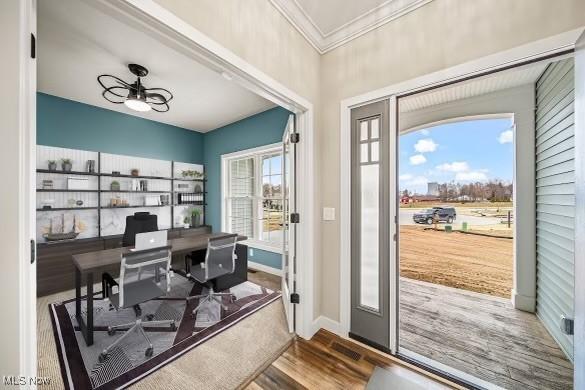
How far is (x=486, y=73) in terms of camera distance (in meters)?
1.51

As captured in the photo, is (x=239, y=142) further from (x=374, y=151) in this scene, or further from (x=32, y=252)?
(x=32, y=252)

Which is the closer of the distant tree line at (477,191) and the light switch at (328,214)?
the light switch at (328,214)

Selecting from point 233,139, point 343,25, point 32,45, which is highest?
point 343,25

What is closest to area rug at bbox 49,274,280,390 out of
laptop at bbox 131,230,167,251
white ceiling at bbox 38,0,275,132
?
laptop at bbox 131,230,167,251

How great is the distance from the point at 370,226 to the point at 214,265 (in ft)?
6.37

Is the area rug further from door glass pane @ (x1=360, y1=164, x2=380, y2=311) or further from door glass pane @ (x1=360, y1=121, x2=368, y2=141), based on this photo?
door glass pane @ (x1=360, y1=121, x2=368, y2=141)

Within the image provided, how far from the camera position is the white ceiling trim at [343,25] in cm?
180

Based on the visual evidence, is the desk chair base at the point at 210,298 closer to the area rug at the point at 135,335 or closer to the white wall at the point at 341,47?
the area rug at the point at 135,335

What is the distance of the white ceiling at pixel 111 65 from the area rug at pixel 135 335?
2.41 m

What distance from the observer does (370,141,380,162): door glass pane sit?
77.5 inches

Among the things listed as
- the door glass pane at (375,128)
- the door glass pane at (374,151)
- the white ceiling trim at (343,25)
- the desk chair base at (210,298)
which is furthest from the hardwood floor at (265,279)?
the white ceiling trim at (343,25)

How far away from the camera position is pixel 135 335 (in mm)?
2150

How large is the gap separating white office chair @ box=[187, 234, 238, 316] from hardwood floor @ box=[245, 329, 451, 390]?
3.77 ft

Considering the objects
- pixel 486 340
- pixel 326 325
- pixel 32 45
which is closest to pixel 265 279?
pixel 326 325
